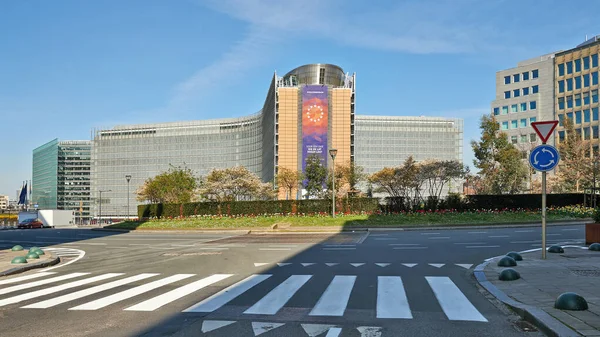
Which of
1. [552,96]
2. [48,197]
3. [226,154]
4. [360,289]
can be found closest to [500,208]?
[360,289]

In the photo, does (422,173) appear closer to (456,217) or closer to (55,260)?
(456,217)

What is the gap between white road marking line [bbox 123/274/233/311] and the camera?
25.8ft

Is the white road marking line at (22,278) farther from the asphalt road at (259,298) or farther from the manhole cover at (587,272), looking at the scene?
the manhole cover at (587,272)

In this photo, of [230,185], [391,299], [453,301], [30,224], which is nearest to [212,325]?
[391,299]

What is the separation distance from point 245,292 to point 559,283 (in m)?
5.93

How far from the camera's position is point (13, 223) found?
73.2 metres

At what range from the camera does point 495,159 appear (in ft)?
140

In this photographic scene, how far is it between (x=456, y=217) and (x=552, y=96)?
65604mm

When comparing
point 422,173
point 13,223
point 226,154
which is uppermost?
point 226,154

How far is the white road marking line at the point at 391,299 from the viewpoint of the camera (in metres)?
7.18

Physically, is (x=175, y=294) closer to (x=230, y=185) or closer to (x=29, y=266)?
(x=29, y=266)

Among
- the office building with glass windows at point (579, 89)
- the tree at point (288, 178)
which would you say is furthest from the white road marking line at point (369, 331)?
the office building with glass windows at point (579, 89)

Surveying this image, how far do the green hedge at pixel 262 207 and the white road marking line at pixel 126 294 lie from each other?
91.0 ft

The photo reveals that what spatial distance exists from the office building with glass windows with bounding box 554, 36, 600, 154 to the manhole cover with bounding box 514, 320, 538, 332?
82986 mm
